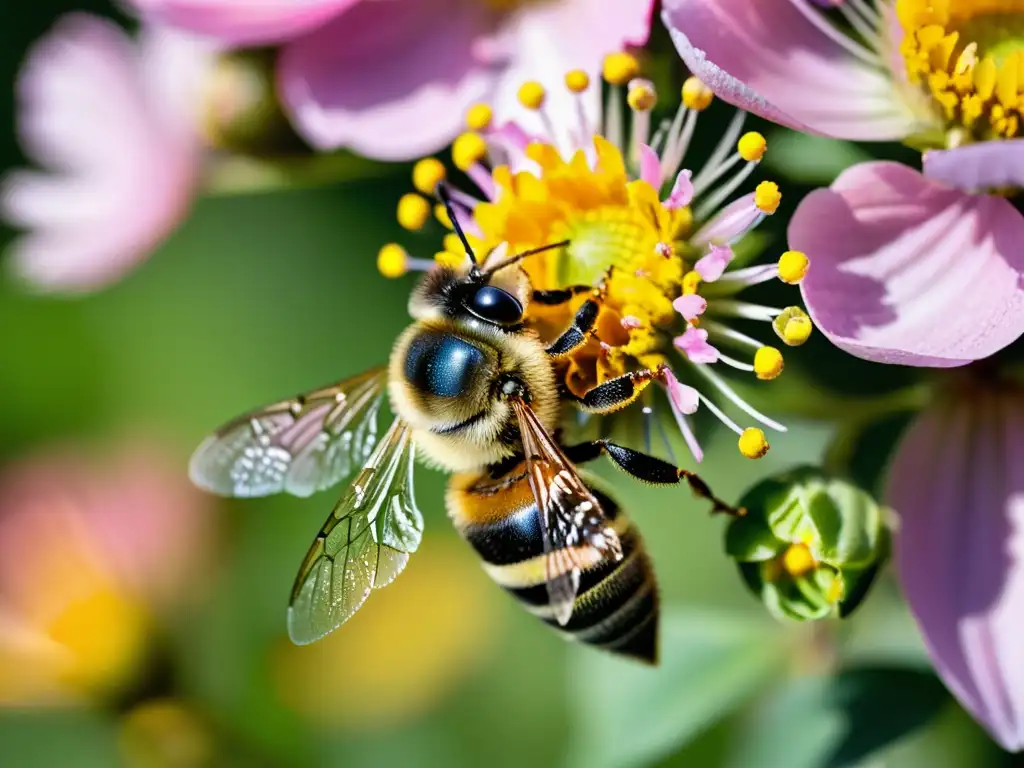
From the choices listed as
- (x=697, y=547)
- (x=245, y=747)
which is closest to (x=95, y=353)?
(x=245, y=747)

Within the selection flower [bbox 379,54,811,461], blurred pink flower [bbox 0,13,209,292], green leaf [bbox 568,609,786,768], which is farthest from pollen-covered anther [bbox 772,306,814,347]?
blurred pink flower [bbox 0,13,209,292]

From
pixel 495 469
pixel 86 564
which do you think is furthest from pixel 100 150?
pixel 495 469

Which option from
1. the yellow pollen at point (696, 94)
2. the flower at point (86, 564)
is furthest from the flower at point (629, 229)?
the flower at point (86, 564)

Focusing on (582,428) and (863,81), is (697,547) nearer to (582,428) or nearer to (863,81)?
(582,428)

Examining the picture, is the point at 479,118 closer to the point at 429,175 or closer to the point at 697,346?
the point at 429,175

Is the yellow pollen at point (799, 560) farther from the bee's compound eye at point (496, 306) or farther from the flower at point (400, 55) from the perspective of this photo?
the flower at point (400, 55)

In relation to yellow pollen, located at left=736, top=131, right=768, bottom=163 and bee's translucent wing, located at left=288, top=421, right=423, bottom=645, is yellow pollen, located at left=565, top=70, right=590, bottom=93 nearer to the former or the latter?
yellow pollen, located at left=736, top=131, right=768, bottom=163
